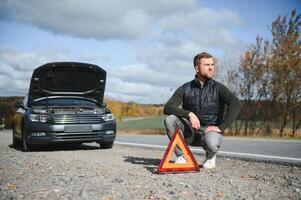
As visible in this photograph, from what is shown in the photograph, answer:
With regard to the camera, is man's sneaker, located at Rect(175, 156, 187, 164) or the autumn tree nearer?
man's sneaker, located at Rect(175, 156, 187, 164)

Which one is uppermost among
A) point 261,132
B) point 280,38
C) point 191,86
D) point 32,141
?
point 280,38

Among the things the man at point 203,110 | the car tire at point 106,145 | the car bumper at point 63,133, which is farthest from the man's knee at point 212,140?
the car tire at point 106,145

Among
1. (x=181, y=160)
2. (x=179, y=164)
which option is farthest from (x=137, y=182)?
(x=181, y=160)

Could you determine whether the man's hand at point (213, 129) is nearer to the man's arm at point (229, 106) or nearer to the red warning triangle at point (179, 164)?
the man's arm at point (229, 106)

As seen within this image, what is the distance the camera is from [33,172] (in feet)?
17.5

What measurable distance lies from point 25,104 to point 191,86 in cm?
530

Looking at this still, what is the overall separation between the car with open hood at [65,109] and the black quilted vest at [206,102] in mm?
3729

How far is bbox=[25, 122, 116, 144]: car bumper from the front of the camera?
839 cm

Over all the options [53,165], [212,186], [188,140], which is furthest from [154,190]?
[53,165]

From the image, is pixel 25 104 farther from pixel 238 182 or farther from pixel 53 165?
pixel 238 182

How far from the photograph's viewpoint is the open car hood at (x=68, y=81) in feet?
30.1

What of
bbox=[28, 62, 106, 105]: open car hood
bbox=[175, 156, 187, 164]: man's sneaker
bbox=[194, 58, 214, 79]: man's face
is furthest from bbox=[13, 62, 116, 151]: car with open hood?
bbox=[194, 58, 214, 79]: man's face

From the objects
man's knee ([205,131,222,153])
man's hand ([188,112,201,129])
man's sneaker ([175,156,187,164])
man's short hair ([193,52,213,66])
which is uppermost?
man's short hair ([193,52,213,66])

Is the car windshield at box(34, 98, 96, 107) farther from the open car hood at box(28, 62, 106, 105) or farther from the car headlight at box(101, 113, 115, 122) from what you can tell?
the car headlight at box(101, 113, 115, 122)
